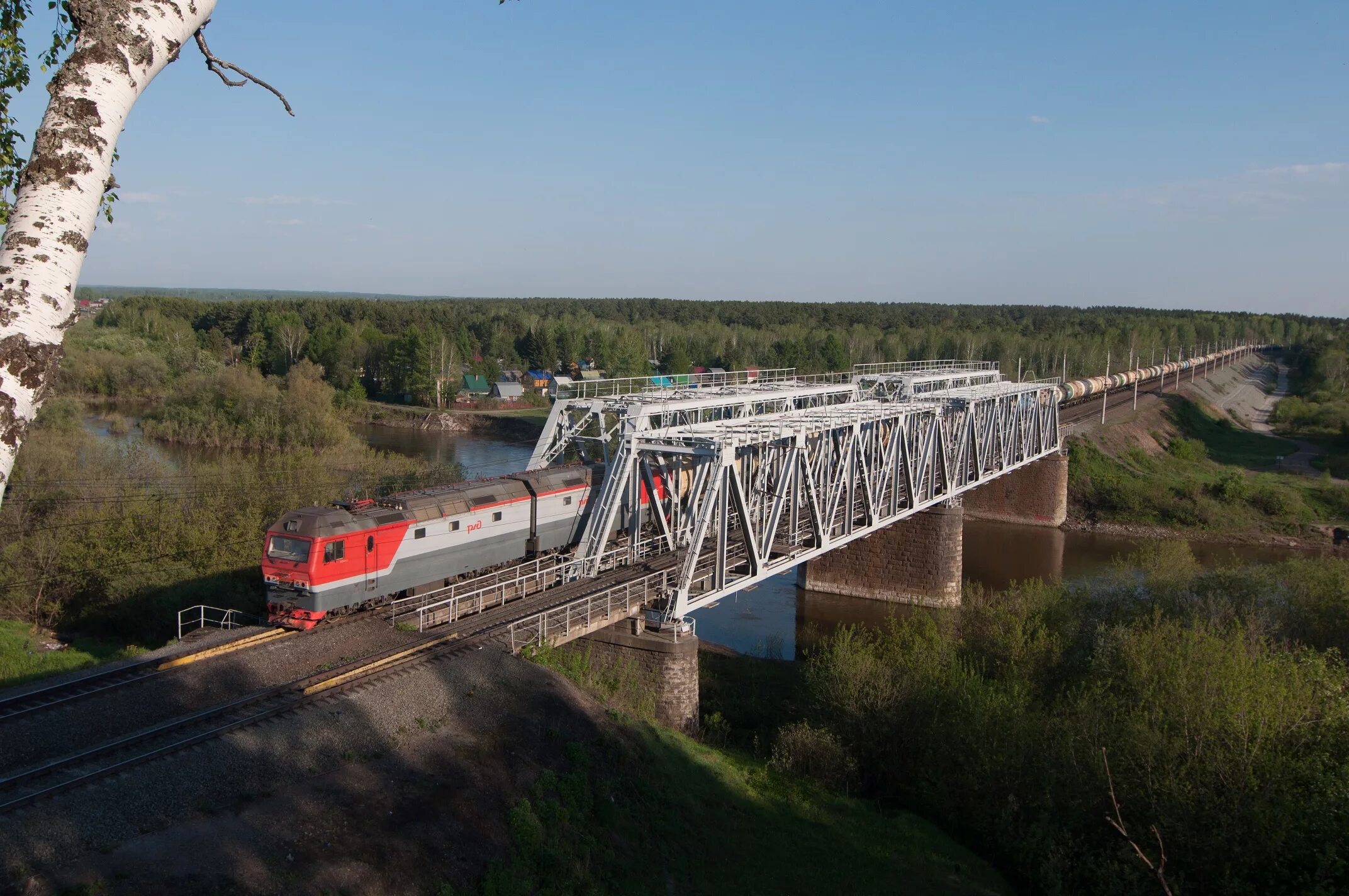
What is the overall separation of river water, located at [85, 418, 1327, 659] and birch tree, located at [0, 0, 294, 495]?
35.7 metres

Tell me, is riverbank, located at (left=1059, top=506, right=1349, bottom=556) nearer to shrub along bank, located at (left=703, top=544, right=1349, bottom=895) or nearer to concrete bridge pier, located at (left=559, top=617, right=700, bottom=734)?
shrub along bank, located at (left=703, top=544, right=1349, bottom=895)

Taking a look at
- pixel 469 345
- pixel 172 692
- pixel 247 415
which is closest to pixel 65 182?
pixel 172 692

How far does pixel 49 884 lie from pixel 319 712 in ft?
18.2

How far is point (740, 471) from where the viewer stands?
3319cm

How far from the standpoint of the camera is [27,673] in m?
25.3

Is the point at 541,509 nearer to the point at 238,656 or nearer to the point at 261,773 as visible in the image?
the point at 238,656

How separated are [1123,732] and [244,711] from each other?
17771mm

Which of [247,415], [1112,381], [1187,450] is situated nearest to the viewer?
[247,415]

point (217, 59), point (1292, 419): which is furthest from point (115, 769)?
point (1292, 419)

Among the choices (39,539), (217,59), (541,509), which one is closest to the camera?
(217,59)

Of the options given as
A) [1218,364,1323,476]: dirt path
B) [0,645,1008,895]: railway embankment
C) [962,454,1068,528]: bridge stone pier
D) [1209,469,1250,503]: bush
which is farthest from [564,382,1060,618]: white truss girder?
[1218,364,1323,476]: dirt path

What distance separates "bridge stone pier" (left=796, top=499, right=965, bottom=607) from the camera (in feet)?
156

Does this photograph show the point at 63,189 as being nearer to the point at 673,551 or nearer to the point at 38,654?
the point at 673,551

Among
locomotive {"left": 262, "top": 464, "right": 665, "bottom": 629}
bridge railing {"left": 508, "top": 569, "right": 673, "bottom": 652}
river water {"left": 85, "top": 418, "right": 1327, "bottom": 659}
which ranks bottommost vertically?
river water {"left": 85, "top": 418, "right": 1327, "bottom": 659}
